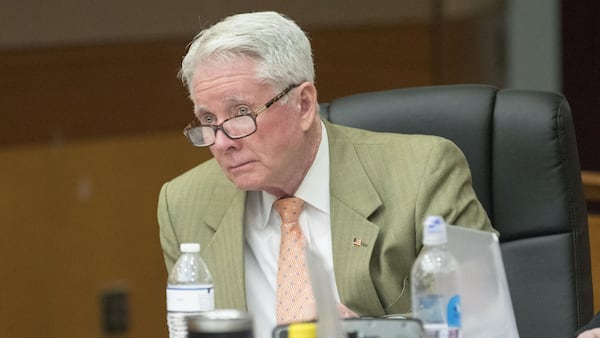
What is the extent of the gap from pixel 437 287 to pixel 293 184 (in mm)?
777

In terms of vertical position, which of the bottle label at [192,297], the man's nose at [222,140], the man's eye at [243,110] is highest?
the man's eye at [243,110]

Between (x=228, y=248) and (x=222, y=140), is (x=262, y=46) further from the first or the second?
(x=228, y=248)

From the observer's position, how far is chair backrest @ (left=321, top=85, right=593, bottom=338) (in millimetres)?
2613

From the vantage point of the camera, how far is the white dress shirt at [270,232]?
263cm

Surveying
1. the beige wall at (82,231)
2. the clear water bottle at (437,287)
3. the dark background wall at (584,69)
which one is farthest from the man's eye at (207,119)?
the dark background wall at (584,69)

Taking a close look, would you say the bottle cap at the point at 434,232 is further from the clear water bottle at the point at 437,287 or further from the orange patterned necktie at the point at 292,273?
the orange patterned necktie at the point at 292,273

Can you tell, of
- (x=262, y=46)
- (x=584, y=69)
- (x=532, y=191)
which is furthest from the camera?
(x=584, y=69)

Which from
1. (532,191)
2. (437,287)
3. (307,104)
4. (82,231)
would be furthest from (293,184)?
(82,231)

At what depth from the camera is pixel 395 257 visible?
2.52 metres

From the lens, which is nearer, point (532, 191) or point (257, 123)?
point (257, 123)

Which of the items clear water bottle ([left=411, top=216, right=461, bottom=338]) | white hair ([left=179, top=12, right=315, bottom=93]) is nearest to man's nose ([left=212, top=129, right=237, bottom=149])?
white hair ([left=179, top=12, right=315, bottom=93])

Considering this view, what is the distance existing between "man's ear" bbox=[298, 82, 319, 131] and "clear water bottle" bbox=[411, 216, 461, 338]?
0.73 metres

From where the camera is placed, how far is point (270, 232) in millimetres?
2711

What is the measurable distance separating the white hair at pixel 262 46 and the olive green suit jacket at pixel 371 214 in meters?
0.23
